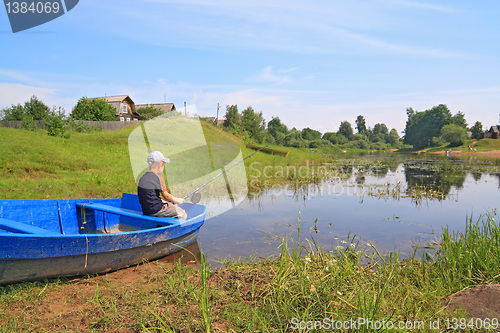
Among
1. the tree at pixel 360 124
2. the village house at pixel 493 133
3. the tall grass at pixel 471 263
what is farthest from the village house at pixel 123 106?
the tree at pixel 360 124

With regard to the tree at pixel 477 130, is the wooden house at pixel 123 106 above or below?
above

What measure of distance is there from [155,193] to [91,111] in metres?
39.0

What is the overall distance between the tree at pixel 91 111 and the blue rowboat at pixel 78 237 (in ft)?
120

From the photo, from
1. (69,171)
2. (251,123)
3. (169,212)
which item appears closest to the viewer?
(169,212)

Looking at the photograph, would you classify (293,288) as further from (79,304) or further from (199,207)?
(199,207)

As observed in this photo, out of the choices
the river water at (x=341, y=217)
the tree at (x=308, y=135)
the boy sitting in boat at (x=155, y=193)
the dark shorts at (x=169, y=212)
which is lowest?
the river water at (x=341, y=217)

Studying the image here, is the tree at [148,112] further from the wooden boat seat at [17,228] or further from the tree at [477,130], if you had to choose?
the tree at [477,130]

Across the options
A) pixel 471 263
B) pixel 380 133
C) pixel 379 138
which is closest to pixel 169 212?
pixel 471 263

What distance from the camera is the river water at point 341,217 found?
7320mm

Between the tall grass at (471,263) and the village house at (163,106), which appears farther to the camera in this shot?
the village house at (163,106)

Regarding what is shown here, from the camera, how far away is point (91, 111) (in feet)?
133

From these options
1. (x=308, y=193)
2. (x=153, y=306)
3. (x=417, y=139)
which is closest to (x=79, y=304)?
(x=153, y=306)

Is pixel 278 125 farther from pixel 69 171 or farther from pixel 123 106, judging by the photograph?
pixel 69 171

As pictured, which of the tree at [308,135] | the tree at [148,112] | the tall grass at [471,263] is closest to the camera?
the tall grass at [471,263]
